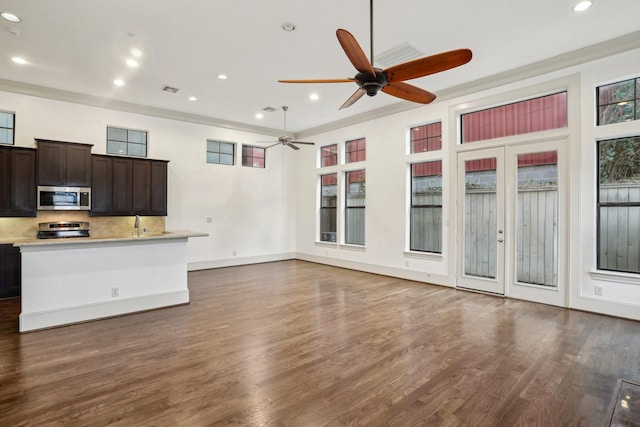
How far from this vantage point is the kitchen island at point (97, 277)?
3664 millimetres

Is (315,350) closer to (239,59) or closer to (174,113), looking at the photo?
(239,59)

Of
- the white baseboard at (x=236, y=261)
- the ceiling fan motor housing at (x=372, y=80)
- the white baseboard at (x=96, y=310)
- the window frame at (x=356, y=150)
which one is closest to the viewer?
the ceiling fan motor housing at (x=372, y=80)

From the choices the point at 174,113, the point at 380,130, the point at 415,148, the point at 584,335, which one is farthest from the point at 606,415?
the point at 174,113

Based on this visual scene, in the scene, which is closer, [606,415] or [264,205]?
[606,415]

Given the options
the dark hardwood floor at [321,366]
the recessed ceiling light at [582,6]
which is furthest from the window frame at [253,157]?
the recessed ceiling light at [582,6]

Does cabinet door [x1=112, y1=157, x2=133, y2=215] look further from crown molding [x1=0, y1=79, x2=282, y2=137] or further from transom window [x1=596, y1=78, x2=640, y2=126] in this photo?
transom window [x1=596, y1=78, x2=640, y2=126]

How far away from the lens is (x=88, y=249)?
3969 millimetres

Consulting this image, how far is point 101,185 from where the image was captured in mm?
5852

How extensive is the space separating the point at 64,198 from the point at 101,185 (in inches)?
23.1

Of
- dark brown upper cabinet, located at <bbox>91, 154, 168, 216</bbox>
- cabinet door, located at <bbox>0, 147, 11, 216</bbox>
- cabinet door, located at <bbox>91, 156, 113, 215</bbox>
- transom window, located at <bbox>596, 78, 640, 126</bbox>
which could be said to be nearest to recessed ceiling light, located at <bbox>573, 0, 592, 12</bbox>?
transom window, located at <bbox>596, 78, 640, 126</bbox>

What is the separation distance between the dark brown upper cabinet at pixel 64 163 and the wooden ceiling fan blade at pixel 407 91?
5.39 meters

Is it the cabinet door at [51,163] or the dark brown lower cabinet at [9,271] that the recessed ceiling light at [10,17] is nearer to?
the cabinet door at [51,163]

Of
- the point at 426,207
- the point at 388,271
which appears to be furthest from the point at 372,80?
the point at 388,271

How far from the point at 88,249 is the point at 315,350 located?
3.05 metres
